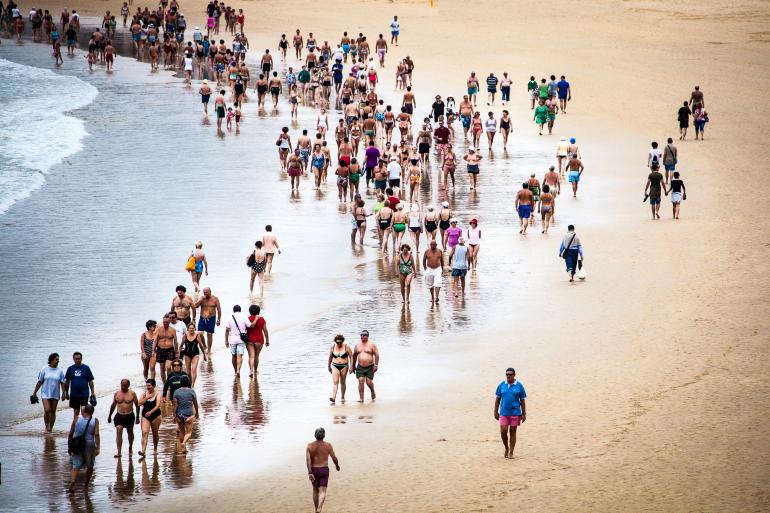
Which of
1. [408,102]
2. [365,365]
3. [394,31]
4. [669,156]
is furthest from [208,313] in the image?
[394,31]

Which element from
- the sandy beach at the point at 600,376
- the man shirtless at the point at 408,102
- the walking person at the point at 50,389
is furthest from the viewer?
the man shirtless at the point at 408,102

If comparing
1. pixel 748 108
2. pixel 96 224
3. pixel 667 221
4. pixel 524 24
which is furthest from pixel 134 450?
pixel 524 24

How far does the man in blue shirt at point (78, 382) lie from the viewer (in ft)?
55.9

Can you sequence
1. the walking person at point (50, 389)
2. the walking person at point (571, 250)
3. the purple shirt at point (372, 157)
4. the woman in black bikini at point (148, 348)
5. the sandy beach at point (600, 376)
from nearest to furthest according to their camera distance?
1. the sandy beach at point (600, 376)
2. the walking person at point (50, 389)
3. the woman in black bikini at point (148, 348)
4. the walking person at point (571, 250)
5. the purple shirt at point (372, 157)

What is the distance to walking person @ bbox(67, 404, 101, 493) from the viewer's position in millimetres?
14805

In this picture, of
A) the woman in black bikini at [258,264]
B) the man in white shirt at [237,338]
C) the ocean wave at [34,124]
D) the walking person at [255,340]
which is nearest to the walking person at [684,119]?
the woman in black bikini at [258,264]

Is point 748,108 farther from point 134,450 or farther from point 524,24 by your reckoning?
point 134,450

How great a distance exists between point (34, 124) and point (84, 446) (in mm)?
32984

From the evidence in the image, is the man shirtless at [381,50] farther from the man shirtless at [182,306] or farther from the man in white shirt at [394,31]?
the man shirtless at [182,306]

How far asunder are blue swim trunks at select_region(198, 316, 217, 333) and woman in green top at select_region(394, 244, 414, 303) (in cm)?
409

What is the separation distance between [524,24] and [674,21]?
25.2ft

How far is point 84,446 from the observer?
583 inches

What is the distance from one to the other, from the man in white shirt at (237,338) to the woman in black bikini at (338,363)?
193 cm

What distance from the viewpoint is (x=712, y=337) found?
19.2m
